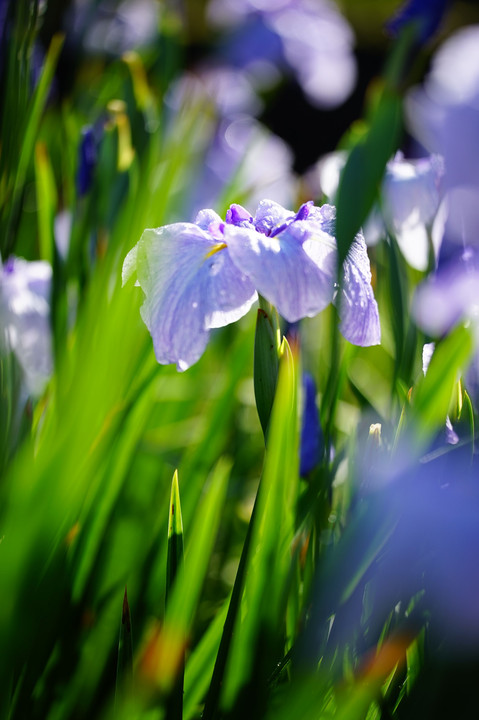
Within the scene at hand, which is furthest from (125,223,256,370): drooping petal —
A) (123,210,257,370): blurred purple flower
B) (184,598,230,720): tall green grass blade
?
(184,598,230,720): tall green grass blade

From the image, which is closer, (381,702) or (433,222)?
(381,702)

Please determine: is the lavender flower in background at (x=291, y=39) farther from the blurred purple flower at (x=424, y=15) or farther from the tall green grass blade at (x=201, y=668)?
the tall green grass blade at (x=201, y=668)

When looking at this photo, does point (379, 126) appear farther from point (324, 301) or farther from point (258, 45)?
point (258, 45)

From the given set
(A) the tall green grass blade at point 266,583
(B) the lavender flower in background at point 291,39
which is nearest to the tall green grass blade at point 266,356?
(A) the tall green grass blade at point 266,583

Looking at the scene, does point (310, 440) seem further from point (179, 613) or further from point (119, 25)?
point (119, 25)

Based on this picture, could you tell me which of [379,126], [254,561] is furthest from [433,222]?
[254,561]

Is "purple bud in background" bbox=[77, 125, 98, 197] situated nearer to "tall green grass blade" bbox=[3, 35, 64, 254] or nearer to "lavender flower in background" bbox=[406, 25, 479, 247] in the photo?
"tall green grass blade" bbox=[3, 35, 64, 254]
